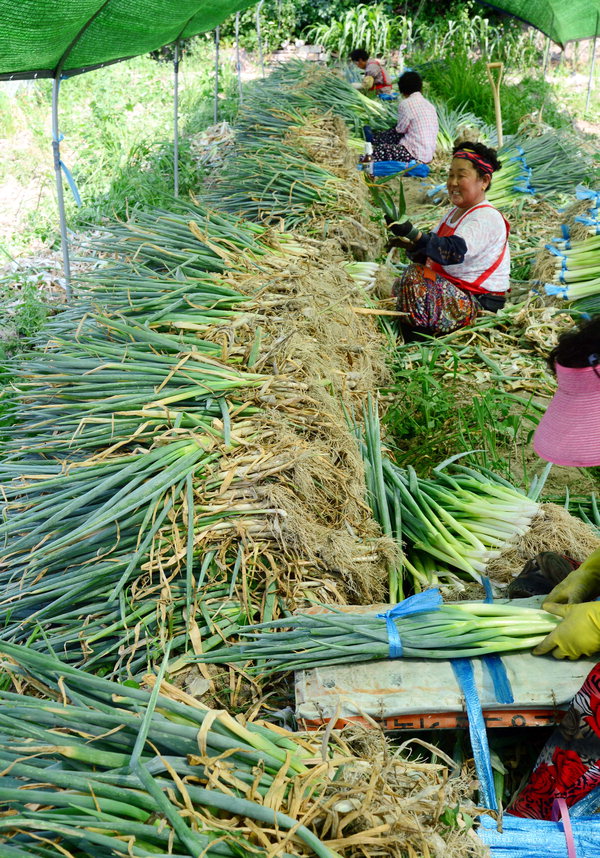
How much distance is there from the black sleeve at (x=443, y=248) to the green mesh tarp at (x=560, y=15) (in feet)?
24.6

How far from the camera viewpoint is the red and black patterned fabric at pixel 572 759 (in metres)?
1.61

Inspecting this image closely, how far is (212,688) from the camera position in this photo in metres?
1.77

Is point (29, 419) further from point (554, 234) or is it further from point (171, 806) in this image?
point (554, 234)

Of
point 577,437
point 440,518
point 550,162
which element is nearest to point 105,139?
point 550,162

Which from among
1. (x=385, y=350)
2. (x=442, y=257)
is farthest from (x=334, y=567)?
(x=442, y=257)

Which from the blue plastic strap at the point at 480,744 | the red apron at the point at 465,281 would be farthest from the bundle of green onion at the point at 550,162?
the blue plastic strap at the point at 480,744

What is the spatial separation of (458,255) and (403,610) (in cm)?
289

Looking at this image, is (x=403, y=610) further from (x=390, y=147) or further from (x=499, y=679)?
(x=390, y=147)

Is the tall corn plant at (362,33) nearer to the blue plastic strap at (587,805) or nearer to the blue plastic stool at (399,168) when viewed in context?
the blue plastic stool at (399,168)

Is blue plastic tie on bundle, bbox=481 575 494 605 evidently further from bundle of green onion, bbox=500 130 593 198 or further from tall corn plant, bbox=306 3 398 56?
tall corn plant, bbox=306 3 398 56

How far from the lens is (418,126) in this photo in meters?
6.87

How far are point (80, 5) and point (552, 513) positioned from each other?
9.55 feet

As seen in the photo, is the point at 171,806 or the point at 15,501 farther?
the point at 15,501

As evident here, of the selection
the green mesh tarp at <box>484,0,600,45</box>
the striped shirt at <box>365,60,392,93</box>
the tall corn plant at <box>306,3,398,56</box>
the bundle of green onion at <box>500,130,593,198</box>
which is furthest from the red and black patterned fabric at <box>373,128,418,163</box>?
the tall corn plant at <box>306,3,398,56</box>
